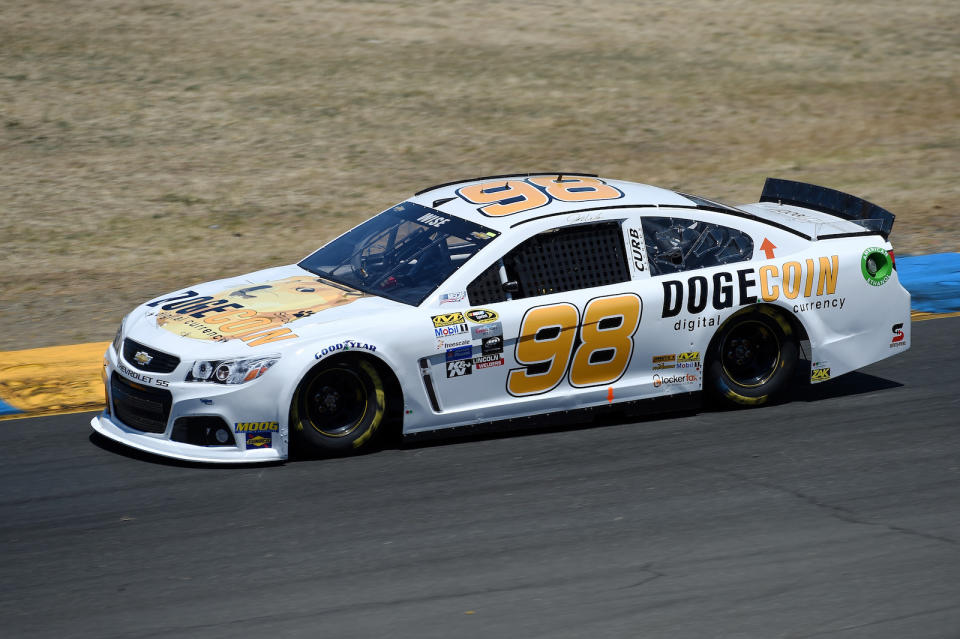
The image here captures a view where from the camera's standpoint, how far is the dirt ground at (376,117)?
1376 centimetres

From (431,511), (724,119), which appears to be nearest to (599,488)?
(431,511)

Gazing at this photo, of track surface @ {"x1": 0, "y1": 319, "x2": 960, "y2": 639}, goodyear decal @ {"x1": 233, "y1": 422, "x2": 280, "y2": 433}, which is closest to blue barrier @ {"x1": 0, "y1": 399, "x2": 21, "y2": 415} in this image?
track surface @ {"x1": 0, "y1": 319, "x2": 960, "y2": 639}

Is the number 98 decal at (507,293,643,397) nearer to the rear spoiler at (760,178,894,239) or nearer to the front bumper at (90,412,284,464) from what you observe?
the front bumper at (90,412,284,464)

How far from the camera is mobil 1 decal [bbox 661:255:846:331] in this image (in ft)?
26.3

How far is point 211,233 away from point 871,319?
7.80m

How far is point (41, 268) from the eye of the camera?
41.5ft

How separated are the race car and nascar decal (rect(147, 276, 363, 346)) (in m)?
0.02

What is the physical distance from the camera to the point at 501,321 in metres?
7.54

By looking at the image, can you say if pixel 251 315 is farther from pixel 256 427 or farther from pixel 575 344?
pixel 575 344

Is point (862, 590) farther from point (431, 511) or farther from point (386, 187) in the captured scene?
point (386, 187)

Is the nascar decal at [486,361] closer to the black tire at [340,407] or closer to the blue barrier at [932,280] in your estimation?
the black tire at [340,407]

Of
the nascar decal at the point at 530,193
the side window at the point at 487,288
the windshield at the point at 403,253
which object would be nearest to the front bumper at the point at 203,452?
the windshield at the point at 403,253

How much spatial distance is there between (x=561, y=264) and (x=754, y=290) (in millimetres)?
1358

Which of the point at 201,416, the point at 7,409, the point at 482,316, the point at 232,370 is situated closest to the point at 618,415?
the point at 482,316
